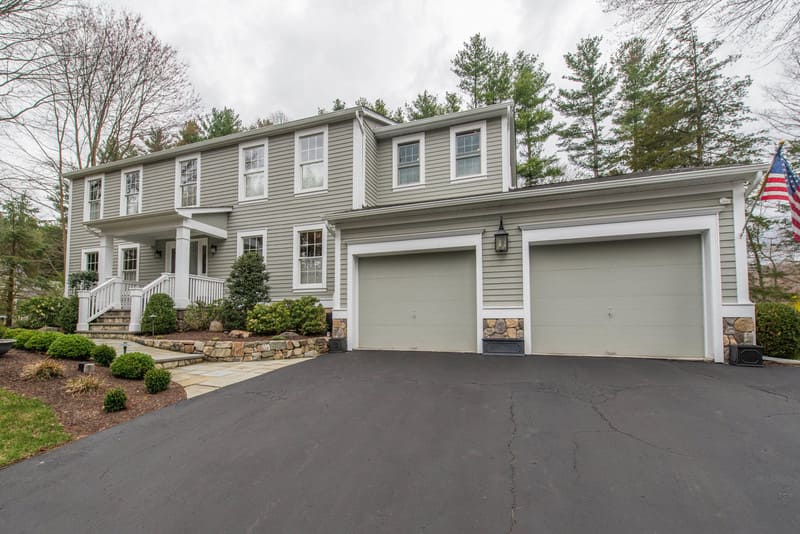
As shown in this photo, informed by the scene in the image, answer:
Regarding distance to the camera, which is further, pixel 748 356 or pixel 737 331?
pixel 737 331

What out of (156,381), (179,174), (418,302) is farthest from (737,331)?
(179,174)

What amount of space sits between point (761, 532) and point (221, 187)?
12302mm

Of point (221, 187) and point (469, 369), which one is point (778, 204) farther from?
point (221, 187)

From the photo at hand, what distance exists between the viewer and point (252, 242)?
10.4 m

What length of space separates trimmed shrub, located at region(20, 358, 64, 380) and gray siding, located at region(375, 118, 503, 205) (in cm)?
730

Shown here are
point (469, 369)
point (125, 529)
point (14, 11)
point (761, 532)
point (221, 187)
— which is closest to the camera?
point (761, 532)

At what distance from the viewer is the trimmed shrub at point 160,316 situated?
A: 8328 mm

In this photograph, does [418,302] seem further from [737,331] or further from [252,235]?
[252,235]

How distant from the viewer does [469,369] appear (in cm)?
534

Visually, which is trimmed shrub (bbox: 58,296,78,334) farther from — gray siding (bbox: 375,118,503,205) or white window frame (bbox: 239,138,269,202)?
gray siding (bbox: 375,118,503,205)

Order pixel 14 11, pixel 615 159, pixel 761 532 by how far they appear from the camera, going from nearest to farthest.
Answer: pixel 761 532
pixel 14 11
pixel 615 159

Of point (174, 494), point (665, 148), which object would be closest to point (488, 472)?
point (174, 494)

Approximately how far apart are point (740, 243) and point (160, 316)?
11325 millimetres

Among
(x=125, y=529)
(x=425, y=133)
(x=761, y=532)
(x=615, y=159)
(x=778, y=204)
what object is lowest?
(x=125, y=529)
